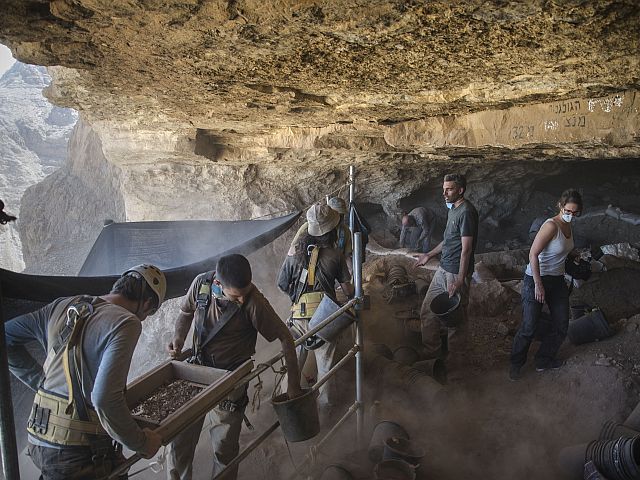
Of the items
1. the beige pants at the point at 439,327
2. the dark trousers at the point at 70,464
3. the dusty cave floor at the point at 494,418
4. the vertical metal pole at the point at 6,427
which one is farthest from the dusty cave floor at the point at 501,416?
the vertical metal pole at the point at 6,427

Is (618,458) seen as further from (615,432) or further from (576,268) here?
(576,268)

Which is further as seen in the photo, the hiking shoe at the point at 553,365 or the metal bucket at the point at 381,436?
the hiking shoe at the point at 553,365

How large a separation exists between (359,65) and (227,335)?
1.84 meters

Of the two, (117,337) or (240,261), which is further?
(240,261)

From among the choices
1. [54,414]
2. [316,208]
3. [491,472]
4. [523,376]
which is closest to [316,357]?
[316,208]

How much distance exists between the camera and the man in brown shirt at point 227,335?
2.81 metres

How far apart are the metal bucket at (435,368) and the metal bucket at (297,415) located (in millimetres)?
2105

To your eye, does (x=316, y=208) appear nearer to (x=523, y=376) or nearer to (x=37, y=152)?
(x=523, y=376)

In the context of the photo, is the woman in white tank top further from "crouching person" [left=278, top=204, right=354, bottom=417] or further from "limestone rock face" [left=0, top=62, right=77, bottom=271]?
"limestone rock face" [left=0, top=62, right=77, bottom=271]

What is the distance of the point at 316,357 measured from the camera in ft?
13.4

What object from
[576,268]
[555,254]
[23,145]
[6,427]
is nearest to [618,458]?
[555,254]

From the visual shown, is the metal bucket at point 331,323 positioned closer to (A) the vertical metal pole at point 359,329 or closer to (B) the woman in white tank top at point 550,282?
(A) the vertical metal pole at point 359,329

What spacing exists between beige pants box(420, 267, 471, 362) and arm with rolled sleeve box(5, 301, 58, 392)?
337 centimetres

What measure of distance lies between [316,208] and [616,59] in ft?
7.74
